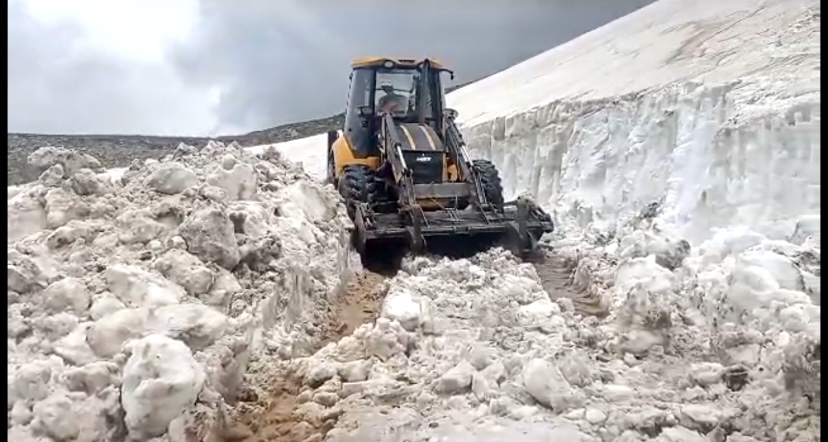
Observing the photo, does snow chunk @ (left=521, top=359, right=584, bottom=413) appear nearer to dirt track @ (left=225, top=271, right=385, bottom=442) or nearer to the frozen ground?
the frozen ground

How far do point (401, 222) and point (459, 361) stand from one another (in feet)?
12.4

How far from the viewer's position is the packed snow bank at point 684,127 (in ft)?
22.6

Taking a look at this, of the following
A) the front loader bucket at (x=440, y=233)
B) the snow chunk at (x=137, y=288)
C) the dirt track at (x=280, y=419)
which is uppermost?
the front loader bucket at (x=440, y=233)

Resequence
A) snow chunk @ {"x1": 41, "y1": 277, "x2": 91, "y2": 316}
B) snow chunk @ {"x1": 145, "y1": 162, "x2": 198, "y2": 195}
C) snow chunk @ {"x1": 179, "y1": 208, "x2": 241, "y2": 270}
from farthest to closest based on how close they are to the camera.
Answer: snow chunk @ {"x1": 145, "y1": 162, "x2": 198, "y2": 195}
snow chunk @ {"x1": 179, "y1": 208, "x2": 241, "y2": 270}
snow chunk @ {"x1": 41, "y1": 277, "x2": 91, "y2": 316}

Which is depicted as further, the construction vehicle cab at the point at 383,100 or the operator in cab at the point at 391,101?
the operator in cab at the point at 391,101

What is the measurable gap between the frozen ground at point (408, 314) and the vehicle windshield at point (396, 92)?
1.52m

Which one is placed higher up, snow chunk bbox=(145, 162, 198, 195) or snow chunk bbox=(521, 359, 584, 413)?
snow chunk bbox=(145, 162, 198, 195)

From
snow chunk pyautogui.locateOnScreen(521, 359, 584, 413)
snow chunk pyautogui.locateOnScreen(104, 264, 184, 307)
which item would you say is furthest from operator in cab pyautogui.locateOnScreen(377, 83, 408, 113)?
snow chunk pyautogui.locateOnScreen(521, 359, 584, 413)

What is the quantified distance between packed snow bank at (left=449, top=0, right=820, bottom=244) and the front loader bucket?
1.38 m

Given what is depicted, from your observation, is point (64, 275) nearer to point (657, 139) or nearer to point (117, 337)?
point (117, 337)

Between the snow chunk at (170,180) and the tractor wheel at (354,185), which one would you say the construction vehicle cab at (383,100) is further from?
the snow chunk at (170,180)

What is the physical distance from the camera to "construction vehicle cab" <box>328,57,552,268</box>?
748 cm

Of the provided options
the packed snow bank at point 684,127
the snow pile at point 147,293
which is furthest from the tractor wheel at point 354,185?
the packed snow bank at point 684,127

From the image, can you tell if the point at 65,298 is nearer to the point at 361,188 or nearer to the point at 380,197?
the point at 361,188
